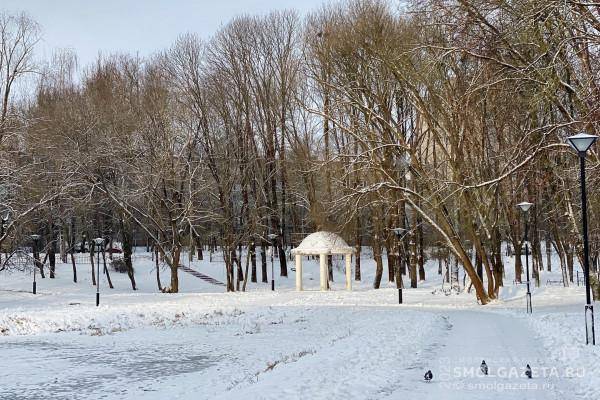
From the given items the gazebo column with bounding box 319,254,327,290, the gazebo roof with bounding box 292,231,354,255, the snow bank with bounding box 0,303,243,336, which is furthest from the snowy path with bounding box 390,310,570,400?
the gazebo column with bounding box 319,254,327,290

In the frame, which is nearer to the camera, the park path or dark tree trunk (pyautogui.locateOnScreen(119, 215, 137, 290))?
dark tree trunk (pyautogui.locateOnScreen(119, 215, 137, 290))

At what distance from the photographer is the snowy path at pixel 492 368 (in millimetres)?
8559

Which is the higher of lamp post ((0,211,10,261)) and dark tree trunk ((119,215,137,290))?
lamp post ((0,211,10,261))

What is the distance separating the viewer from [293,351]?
46.2 ft

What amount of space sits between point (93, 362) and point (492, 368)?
858cm

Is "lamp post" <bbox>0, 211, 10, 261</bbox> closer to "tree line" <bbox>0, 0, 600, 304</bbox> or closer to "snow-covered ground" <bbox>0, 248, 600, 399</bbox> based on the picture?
"tree line" <bbox>0, 0, 600, 304</bbox>

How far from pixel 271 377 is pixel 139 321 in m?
13.4

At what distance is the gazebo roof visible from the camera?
3550cm

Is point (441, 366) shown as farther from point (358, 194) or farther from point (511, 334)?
point (358, 194)

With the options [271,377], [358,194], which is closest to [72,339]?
[271,377]

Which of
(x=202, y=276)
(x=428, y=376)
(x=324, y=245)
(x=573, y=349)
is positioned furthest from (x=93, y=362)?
(x=202, y=276)

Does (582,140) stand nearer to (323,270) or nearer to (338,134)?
(323,270)

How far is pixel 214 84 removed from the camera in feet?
137

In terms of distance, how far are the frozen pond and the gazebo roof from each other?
17359 millimetres
